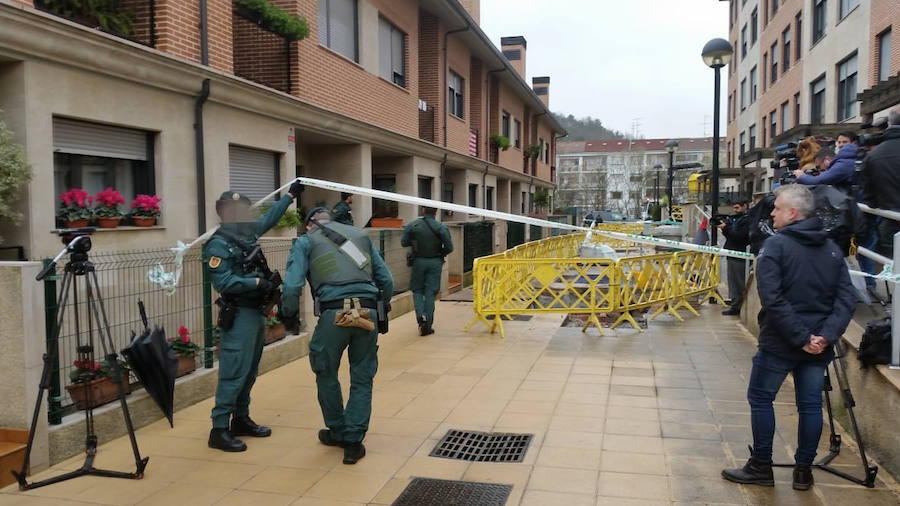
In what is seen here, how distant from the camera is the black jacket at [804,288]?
3.94m

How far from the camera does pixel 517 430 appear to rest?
5438 mm

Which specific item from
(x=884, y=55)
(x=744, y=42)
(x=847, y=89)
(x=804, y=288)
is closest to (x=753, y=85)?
(x=744, y=42)

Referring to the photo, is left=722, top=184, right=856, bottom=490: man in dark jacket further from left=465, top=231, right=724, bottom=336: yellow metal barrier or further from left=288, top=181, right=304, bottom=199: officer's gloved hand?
left=465, top=231, right=724, bottom=336: yellow metal barrier

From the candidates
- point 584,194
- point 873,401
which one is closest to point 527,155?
point 873,401

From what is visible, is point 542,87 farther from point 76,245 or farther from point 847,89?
point 76,245

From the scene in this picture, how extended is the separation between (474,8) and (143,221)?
1960cm

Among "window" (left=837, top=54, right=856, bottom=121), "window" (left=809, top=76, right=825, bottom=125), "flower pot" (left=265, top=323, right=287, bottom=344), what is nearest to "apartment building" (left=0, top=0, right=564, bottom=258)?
"flower pot" (left=265, top=323, right=287, bottom=344)

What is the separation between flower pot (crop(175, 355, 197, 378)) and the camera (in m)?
6.04

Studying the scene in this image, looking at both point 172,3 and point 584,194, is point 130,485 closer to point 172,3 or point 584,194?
Result: point 172,3

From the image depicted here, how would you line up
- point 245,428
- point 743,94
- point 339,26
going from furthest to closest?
1. point 743,94
2. point 339,26
3. point 245,428

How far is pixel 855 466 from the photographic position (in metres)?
4.51

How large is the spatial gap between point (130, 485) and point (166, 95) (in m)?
4.79

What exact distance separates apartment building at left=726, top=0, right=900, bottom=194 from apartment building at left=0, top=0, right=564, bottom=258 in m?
7.41

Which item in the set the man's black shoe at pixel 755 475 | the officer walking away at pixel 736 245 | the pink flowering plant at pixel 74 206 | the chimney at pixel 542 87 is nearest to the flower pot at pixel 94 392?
the pink flowering plant at pixel 74 206
